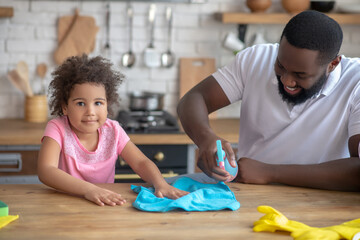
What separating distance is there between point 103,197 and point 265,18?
2254mm

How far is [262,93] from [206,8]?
1575 mm

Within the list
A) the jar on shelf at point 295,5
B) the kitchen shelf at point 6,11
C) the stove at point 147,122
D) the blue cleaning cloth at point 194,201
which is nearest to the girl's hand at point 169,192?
the blue cleaning cloth at point 194,201

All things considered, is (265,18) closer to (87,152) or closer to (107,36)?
(107,36)

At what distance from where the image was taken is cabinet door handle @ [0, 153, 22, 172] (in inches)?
116

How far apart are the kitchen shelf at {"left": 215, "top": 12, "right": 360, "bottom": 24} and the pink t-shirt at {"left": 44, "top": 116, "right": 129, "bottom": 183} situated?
1.75 metres

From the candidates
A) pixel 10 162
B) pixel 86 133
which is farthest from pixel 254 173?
pixel 10 162

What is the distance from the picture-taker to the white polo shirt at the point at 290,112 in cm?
210

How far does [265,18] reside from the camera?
11.4ft

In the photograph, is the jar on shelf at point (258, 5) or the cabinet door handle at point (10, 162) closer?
the cabinet door handle at point (10, 162)

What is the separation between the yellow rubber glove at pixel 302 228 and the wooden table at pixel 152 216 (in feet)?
0.07

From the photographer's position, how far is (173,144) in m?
3.10

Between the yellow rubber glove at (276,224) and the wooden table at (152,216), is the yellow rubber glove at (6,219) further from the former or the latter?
the yellow rubber glove at (276,224)

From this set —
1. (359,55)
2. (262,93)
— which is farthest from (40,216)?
(359,55)

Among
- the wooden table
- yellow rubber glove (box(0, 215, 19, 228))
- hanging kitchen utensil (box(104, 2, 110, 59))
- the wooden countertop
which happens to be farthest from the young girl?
hanging kitchen utensil (box(104, 2, 110, 59))
